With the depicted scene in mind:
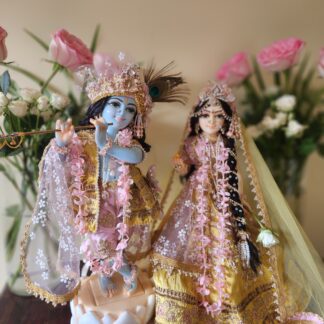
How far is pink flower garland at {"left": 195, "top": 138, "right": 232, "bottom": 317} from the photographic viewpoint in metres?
0.99

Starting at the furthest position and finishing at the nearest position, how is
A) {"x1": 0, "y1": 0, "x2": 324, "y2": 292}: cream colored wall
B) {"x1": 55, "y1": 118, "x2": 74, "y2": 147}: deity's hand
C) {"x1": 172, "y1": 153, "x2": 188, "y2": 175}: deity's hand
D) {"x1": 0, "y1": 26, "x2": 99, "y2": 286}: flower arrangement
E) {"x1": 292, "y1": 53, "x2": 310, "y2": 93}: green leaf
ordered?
{"x1": 292, "y1": 53, "x2": 310, "y2": 93}: green leaf, {"x1": 0, "y1": 0, "x2": 324, "y2": 292}: cream colored wall, {"x1": 172, "y1": 153, "x2": 188, "y2": 175}: deity's hand, {"x1": 0, "y1": 26, "x2": 99, "y2": 286}: flower arrangement, {"x1": 55, "y1": 118, "x2": 74, "y2": 147}: deity's hand

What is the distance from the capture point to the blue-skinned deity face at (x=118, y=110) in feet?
3.05

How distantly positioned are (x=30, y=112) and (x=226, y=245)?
72 centimetres

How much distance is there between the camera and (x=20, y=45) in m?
1.19

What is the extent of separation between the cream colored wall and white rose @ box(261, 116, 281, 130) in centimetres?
29

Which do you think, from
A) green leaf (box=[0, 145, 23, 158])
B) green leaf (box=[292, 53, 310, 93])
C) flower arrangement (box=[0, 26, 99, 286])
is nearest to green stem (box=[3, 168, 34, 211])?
flower arrangement (box=[0, 26, 99, 286])

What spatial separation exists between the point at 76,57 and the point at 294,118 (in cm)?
81

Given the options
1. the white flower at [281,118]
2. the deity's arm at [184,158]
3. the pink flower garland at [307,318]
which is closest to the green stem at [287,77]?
the white flower at [281,118]

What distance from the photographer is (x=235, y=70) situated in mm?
1246

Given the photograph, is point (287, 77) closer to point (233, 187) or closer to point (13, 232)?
point (233, 187)

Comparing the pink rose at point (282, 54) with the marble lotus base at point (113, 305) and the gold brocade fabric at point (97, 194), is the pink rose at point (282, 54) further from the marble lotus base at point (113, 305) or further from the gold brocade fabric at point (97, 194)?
the marble lotus base at point (113, 305)

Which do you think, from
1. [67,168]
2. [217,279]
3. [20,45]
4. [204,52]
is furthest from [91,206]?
[204,52]

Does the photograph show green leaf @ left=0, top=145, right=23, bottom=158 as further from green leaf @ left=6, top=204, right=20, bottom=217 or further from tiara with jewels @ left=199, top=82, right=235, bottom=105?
tiara with jewels @ left=199, top=82, right=235, bottom=105

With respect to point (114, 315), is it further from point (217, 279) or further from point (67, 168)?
point (67, 168)
